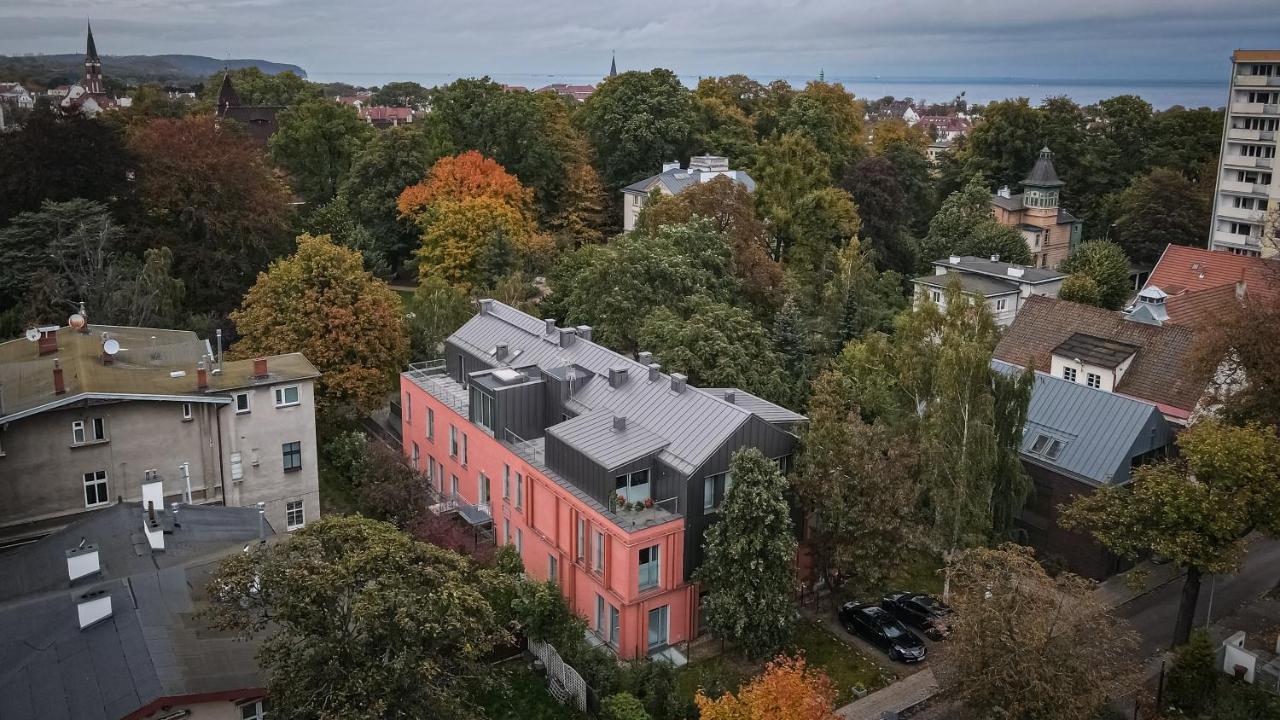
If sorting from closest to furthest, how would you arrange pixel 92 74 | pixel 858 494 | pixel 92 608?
1. pixel 92 608
2. pixel 858 494
3. pixel 92 74

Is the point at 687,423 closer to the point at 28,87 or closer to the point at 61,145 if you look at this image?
the point at 61,145

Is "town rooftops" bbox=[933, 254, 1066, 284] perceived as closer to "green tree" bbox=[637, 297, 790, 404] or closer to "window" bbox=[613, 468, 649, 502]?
"green tree" bbox=[637, 297, 790, 404]

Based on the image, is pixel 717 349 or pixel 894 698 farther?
pixel 717 349

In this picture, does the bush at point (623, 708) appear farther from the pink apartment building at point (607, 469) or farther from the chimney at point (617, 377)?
the chimney at point (617, 377)

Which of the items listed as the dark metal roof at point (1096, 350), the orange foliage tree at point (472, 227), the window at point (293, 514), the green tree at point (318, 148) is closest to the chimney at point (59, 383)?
the window at point (293, 514)

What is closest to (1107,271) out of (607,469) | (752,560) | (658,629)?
(752,560)

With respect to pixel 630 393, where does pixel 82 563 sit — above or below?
below

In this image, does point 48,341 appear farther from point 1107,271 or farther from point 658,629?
point 1107,271
